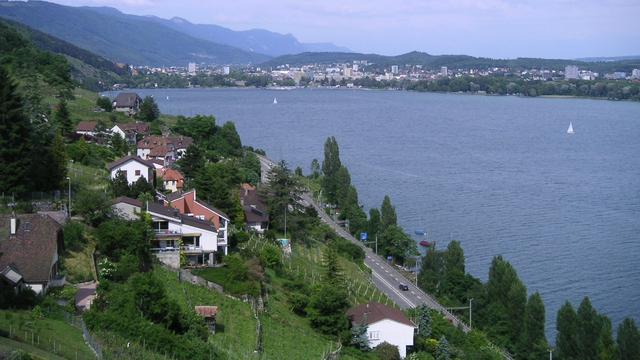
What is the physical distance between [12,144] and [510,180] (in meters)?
25.5

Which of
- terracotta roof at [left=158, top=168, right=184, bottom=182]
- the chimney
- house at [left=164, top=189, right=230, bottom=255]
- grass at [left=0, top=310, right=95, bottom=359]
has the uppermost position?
the chimney

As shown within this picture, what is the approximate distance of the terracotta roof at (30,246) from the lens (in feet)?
33.8

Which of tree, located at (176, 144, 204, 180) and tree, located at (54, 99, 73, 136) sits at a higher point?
tree, located at (54, 99, 73, 136)

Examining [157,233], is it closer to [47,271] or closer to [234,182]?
[47,271]

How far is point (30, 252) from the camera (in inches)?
419

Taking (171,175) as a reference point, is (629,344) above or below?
below

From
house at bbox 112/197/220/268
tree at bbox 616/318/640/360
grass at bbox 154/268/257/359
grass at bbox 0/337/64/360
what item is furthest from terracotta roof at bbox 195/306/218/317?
tree at bbox 616/318/640/360

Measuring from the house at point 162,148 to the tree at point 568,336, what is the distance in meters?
13.0

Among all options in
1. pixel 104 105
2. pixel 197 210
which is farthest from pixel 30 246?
pixel 104 105

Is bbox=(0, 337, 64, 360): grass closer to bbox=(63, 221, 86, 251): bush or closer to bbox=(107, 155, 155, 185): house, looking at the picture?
bbox=(63, 221, 86, 251): bush

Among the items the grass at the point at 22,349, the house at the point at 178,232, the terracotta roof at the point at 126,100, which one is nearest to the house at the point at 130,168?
the house at the point at 178,232

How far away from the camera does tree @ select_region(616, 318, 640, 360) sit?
13898mm

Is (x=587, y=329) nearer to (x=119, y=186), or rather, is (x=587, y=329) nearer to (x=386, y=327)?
(x=386, y=327)

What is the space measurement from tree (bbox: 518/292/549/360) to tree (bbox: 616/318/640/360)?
1.60m
